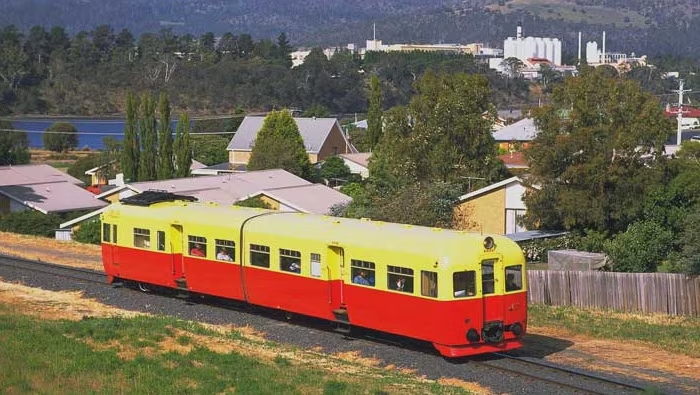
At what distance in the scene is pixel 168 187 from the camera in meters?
57.1

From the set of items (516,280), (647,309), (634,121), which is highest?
(634,121)

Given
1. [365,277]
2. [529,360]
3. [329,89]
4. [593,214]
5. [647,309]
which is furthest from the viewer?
[329,89]

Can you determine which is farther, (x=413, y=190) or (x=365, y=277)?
(x=413, y=190)

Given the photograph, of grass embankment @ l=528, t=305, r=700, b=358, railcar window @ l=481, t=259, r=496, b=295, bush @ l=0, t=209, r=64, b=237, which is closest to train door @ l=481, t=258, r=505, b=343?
railcar window @ l=481, t=259, r=496, b=295

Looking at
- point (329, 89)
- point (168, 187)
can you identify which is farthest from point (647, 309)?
point (329, 89)

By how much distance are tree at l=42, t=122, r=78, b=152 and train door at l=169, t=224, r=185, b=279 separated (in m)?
96.6

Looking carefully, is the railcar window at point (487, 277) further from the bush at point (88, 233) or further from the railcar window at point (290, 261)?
the bush at point (88, 233)

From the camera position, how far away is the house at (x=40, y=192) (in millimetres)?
63356

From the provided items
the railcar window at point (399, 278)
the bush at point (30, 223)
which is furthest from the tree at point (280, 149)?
the railcar window at point (399, 278)

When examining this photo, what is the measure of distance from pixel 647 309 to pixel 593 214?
11.6 m

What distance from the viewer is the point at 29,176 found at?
69.8 metres

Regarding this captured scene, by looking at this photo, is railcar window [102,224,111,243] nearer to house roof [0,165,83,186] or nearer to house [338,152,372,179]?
house roof [0,165,83,186]

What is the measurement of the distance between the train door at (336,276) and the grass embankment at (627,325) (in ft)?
17.9

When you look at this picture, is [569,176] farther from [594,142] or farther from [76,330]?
[76,330]
